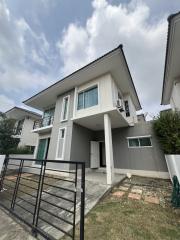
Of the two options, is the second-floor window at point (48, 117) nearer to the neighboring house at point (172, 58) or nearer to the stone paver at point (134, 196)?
the stone paver at point (134, 196)

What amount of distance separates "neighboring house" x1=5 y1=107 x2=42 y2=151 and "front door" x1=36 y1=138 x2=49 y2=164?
4.84 metres

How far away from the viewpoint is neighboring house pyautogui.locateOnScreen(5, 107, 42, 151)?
13.8 metres

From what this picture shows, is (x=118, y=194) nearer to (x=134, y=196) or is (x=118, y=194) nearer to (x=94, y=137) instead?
(x=134, y=196)

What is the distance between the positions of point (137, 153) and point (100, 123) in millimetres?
3392

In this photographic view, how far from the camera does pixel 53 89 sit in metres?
8.62

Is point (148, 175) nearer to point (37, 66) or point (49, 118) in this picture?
point (49, 118)

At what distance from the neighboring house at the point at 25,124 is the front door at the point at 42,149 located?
4844 millimetres

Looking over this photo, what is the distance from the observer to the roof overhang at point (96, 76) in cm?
605

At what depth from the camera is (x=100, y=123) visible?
7957mm

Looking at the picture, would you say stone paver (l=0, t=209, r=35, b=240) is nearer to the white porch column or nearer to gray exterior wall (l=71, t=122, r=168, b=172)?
the white porch column

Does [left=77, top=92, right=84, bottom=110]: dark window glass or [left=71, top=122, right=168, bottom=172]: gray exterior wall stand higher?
[left=77, top=92, right=84, bottom=110]: dark window glass

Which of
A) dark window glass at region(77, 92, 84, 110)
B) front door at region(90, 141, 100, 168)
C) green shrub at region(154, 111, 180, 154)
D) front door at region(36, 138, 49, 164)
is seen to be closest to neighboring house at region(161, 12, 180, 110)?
green shrub at region(154, 111, 180, 154)

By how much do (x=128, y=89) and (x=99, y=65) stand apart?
375cm

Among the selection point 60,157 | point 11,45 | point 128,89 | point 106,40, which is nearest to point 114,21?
point 106,40
